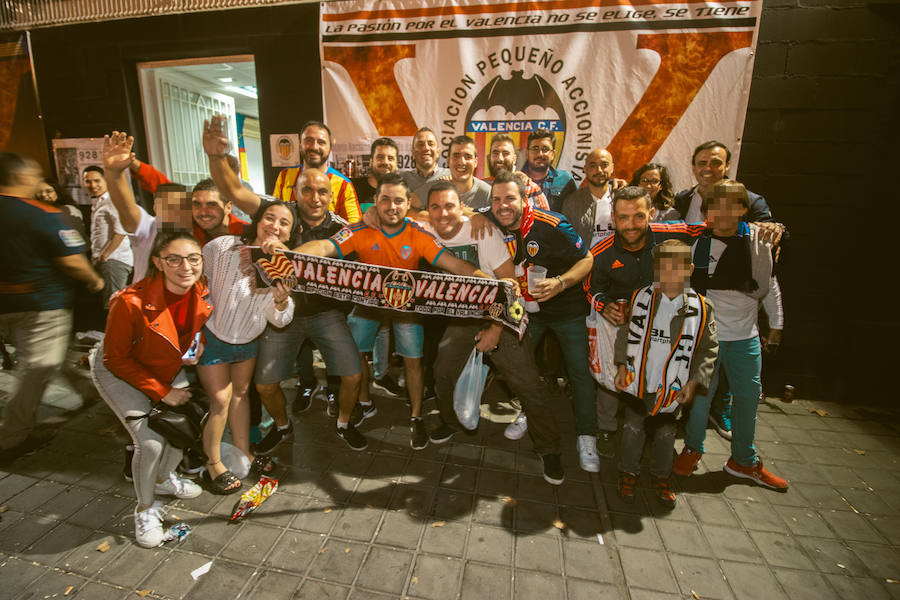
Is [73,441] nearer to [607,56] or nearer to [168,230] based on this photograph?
[168,230]

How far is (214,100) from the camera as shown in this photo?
6867 millimetres

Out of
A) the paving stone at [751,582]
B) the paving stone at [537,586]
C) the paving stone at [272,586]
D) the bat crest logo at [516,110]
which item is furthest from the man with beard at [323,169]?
the paving stone at [751,582]

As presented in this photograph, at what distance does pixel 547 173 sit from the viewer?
4.18 meters

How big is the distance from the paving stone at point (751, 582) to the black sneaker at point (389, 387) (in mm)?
3026

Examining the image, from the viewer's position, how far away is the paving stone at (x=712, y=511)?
281 cm

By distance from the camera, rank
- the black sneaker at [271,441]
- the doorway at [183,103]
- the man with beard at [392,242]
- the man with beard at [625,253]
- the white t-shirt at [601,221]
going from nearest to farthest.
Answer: the man with beard at [625,253], the man with beard at [392,242], the black sneaker at [271,441], the white t-shirt at [601,221], the doorway at [183,103]

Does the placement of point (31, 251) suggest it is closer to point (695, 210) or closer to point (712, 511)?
point (712, 511)

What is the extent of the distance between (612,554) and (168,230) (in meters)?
3.51

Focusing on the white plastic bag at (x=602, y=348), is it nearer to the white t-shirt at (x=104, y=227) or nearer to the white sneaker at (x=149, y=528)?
the white sneaker at (x=149, y=528)

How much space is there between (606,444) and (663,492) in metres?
0.66

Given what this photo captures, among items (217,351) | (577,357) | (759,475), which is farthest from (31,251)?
(759,475)

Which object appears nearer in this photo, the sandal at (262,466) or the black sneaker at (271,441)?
the sandal at (262,466)

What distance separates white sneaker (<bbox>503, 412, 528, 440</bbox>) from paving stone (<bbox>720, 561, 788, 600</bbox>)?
1644 millimetres

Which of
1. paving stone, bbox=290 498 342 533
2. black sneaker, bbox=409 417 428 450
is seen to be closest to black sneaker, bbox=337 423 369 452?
black sneaker, bbox=409 417 428 450
